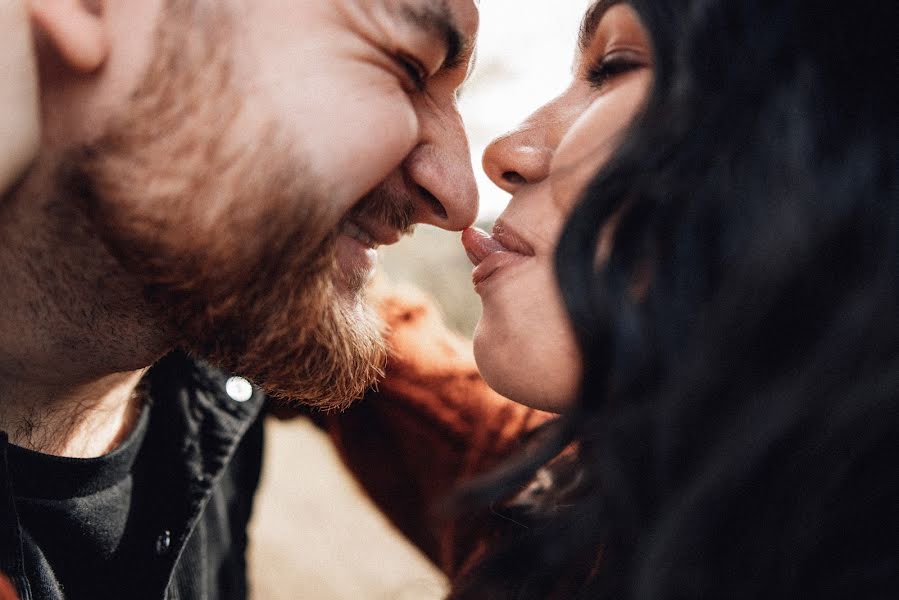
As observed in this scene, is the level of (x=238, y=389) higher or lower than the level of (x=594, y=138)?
lower

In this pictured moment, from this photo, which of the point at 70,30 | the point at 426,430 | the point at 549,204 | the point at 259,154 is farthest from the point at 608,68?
the point at 426,430

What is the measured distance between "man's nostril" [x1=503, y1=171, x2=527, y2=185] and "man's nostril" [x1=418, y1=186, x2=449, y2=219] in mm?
195

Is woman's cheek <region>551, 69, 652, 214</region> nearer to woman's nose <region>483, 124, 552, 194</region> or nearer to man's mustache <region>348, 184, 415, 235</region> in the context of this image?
woman's nose <region>483, 124, 552, 194</region>

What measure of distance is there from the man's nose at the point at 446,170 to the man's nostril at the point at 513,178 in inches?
5.6

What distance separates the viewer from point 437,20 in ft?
4.58

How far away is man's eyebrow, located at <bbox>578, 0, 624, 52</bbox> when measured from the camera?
50.3 inches

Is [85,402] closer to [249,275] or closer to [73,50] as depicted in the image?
[249,275]

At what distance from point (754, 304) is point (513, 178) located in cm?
59

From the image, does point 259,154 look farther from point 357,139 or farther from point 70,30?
point 70,30

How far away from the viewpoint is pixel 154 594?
1.53m

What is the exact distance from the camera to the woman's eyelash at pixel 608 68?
1.22m

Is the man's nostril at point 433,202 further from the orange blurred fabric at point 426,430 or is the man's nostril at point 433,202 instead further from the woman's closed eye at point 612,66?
the orange blurred fabric at point 426,430

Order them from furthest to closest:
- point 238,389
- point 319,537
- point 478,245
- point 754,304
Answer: point 319,537 < point 238,389 < point 478,245 < point 754,304

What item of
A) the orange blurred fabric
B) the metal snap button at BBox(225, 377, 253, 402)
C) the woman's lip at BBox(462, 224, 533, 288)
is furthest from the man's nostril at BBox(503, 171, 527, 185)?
the metal snap button at BBox(225, 377, 253, 402)
